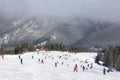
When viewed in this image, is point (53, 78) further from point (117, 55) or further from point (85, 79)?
point (117, 55)

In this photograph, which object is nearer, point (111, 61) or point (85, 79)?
point (85, 79)

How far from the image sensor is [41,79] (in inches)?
2114

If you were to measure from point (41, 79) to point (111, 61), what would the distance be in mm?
114419

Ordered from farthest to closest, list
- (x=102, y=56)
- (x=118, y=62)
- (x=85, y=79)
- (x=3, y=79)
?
(x=102, y=56) → (x=118, y=62) → (x=85, y=79) → (x=3, y=79)

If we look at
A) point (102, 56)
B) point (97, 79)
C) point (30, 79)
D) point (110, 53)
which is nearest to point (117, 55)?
point (110, 53)

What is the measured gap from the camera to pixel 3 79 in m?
49.0

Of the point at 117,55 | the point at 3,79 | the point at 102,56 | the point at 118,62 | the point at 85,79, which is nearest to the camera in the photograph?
the point at 3,79

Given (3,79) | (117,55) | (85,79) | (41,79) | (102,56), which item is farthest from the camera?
(102,56)

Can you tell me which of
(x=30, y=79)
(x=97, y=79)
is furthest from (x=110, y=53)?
(x=30, y=79)

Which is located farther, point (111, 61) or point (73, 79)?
point (111, 61)

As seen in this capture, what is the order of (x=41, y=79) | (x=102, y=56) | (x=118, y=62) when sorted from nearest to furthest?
(x=41, y=79) < (x=118, y=62) < (x=102, y=56)

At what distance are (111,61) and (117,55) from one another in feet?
34.7

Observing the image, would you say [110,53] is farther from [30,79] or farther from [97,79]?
[30,79]

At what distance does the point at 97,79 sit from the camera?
198ft
